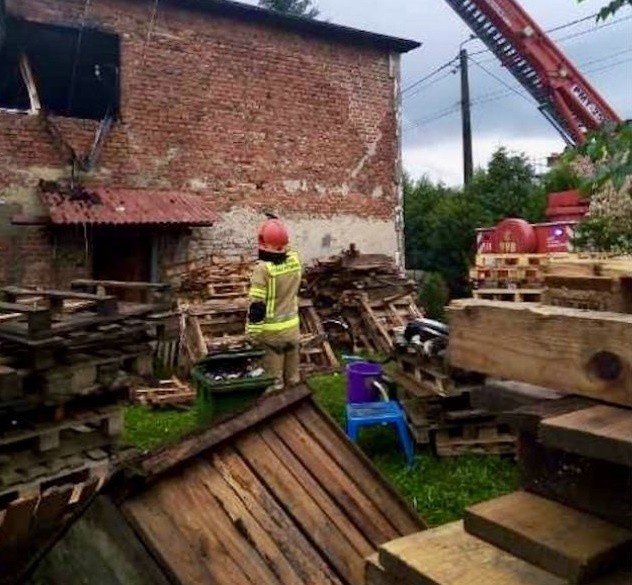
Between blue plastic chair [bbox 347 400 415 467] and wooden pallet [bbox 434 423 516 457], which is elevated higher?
blue plastic chair [bbox 347 400 415 467]

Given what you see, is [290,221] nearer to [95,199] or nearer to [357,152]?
[357,152]

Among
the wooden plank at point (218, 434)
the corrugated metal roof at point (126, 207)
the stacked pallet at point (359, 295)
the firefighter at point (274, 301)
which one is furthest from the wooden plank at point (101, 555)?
the stacked pallet at point (359, 295)

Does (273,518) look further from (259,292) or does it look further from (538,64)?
(538,64)

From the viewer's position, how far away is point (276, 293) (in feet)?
23.2

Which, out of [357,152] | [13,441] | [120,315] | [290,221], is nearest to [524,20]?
[357,152]

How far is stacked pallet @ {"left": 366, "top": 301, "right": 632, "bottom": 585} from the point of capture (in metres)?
1.16

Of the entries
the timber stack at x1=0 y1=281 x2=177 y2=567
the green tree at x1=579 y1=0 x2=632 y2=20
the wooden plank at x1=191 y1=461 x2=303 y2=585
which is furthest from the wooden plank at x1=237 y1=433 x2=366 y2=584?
the green tree at x1=579 y1=0 x2=632 y2=20

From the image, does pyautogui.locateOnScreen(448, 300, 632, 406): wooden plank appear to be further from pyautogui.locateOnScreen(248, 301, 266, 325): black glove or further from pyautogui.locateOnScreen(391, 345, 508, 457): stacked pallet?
pyautogui.locateOnScreen(248, 301, 266, 325): black glove

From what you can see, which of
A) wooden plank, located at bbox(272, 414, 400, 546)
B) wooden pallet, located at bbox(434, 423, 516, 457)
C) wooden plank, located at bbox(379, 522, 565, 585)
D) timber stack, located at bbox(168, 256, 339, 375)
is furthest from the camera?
timber stack, located at bbox(168, 256, 339, 375)

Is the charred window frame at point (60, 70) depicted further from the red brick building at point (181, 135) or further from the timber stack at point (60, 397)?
the timber stack at point (60, 397)

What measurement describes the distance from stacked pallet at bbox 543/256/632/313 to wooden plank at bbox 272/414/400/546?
5.40ft

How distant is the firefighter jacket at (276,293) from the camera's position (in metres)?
7.01

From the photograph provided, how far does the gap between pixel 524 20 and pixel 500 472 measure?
445 inches

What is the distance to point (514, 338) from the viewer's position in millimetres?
1455
